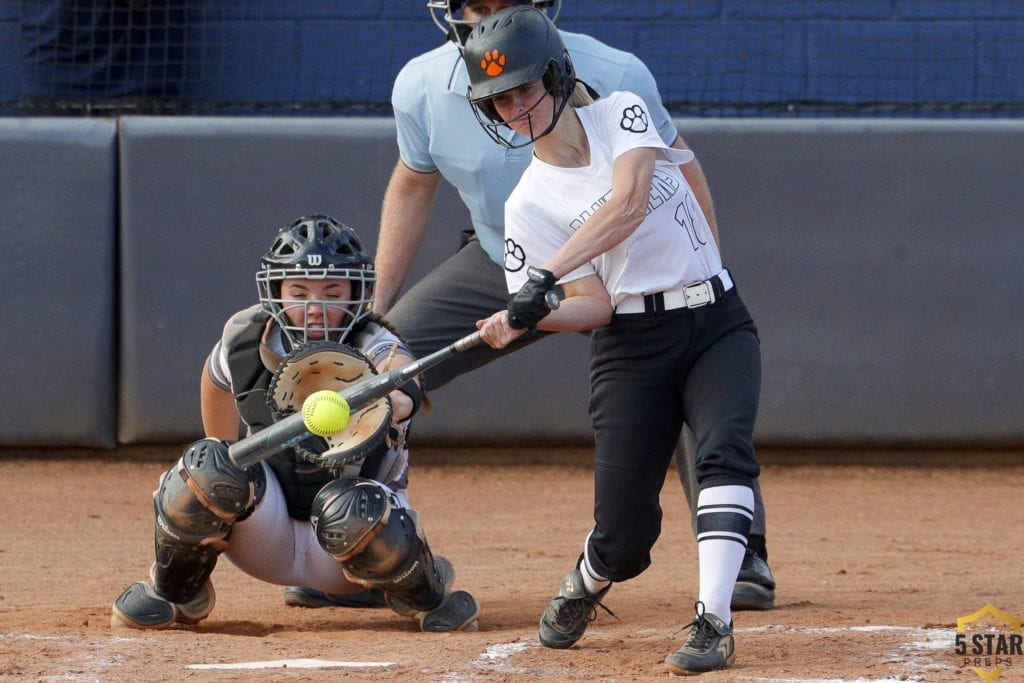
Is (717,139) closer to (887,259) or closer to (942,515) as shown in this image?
(887,259)

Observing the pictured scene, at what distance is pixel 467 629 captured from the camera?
3738 millimetres

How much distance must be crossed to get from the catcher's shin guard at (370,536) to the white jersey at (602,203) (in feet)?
2.15

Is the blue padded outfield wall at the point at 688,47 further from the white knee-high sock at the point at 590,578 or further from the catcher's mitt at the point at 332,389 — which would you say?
the white knee-high sock at the point at 590,578

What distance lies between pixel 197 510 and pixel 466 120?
1431 mm

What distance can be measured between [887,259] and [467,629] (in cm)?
335

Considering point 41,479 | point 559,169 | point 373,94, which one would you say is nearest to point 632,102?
point 559,169

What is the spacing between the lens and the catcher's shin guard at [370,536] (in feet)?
11.4

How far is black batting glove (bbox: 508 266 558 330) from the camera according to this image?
10.0 feet

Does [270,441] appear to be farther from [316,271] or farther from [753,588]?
[753,588]

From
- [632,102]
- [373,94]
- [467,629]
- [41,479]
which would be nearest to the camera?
[632,102]

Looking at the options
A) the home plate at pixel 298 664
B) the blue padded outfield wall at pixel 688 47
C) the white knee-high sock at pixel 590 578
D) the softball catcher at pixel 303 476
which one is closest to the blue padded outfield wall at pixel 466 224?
the blue padded outfield wall at pixel 688 47

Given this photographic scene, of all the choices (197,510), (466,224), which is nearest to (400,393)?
(197,510)

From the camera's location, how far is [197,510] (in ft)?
11.4

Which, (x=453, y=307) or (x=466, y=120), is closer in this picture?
(x=466, y=120)
